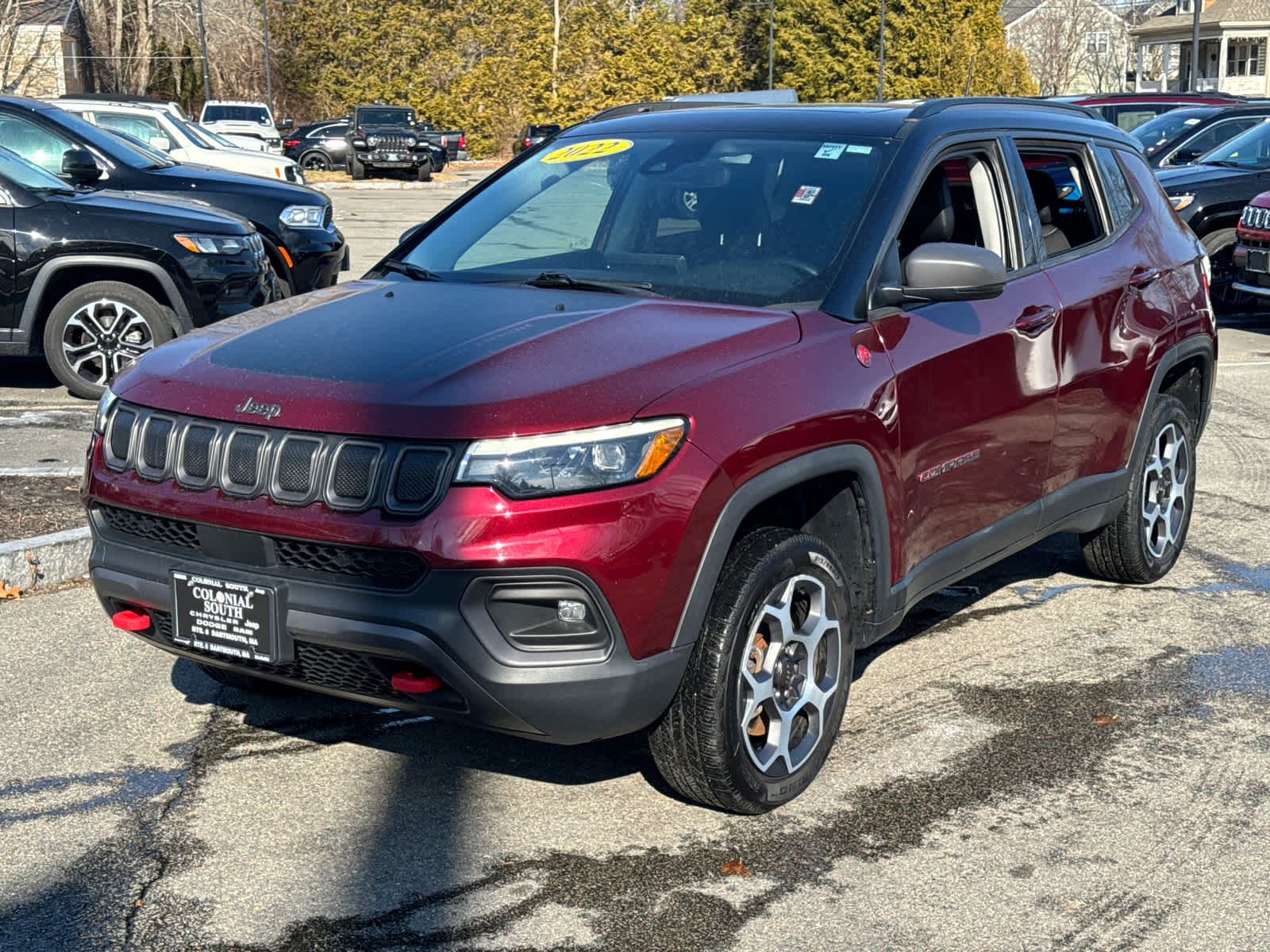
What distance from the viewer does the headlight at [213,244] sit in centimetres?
925

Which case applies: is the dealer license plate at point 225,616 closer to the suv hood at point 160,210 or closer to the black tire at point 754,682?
the black tire at point 754,682

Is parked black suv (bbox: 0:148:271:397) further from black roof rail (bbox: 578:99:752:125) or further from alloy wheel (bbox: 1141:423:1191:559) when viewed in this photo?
alloy wheel (bbox: 1141:423:1191:559)

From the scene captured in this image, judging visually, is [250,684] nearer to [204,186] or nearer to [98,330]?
[98,330]

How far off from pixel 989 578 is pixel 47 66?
186 ft

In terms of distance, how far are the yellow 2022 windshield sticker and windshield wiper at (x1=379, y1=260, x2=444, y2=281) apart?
0.66m

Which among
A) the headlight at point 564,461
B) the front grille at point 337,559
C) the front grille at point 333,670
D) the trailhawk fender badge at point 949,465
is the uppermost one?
the headlight at point 564,461

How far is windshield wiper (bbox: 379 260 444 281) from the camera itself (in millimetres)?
4816

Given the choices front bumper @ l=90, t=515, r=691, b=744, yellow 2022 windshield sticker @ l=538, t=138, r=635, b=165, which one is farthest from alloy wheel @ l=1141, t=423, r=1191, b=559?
front bumper @ l=90, t=515, r=691, b=744

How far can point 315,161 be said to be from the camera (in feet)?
136

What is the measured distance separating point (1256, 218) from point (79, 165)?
29.9 ft

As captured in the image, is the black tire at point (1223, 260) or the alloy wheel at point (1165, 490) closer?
the alloy wheel at point (1165, 490)

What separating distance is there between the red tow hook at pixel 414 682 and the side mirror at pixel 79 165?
724 centimetres

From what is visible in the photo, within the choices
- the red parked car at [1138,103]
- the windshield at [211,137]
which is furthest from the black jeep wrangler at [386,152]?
the red parked car at [1138,103]

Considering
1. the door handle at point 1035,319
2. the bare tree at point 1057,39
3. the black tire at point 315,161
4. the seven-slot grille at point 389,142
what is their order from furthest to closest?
the bare tree at point 1057,39 → the black tire at point 315,161 → the seven-slot grille at point 389,142 → the door handle at point 1035,319
